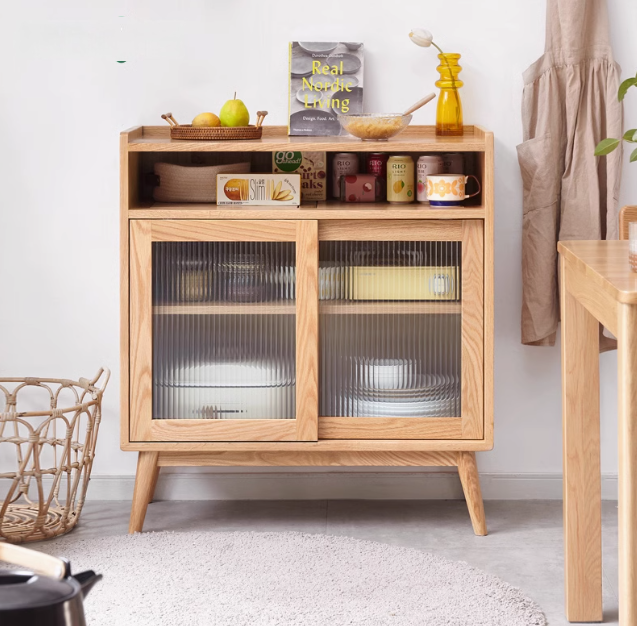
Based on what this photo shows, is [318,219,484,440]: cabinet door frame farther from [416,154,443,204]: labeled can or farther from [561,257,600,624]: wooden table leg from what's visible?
[561,257,600,624]: wooden table leg

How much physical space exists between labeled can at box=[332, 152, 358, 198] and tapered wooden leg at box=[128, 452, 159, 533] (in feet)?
3.03

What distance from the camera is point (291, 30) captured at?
2.73m

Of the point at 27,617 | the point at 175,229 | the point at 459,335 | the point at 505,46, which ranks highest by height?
the point at 505,46

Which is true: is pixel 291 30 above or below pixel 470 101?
above

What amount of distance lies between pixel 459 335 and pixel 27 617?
178 centimetres

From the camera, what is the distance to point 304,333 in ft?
8.12

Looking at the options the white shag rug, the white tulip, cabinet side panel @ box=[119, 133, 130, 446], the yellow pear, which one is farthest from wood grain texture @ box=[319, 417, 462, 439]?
the white tulip

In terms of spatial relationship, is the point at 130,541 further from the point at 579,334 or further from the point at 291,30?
the point at 291,30

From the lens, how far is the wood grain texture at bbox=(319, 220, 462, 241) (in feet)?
8.01

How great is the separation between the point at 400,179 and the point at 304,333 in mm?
526

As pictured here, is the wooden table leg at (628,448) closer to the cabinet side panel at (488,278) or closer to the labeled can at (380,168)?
the cabinet side panel at (488,278)

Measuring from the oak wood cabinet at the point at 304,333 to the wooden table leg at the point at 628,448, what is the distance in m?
1.05

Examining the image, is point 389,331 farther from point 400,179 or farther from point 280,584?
point 280,584

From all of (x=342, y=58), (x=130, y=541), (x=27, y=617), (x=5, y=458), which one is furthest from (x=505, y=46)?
(x=27, y=617)
